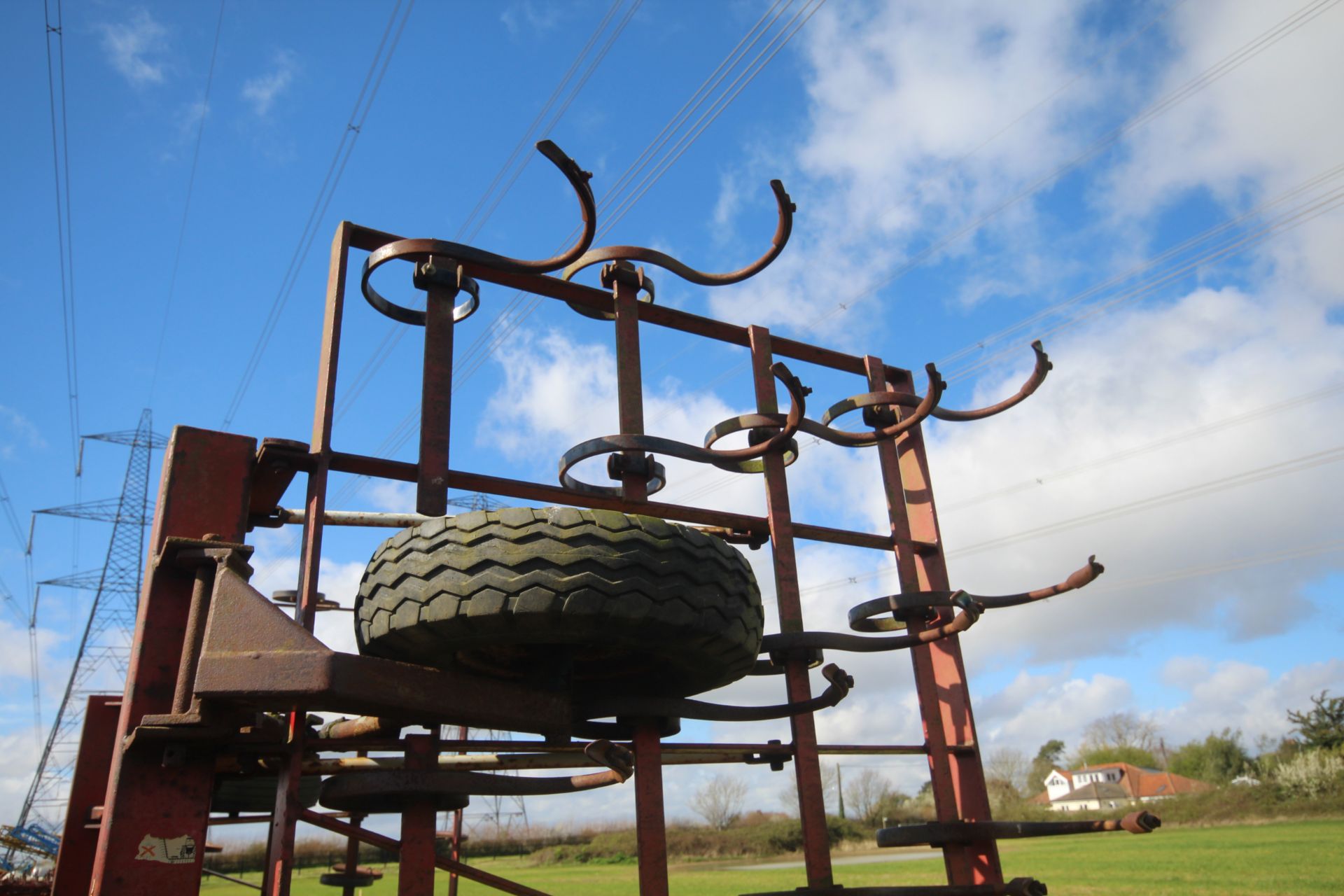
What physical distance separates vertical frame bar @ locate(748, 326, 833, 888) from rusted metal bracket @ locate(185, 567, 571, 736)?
1.64m

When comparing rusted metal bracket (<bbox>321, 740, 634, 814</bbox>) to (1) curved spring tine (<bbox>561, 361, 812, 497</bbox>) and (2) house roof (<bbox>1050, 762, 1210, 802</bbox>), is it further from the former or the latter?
(2) house roof (<bbox>1050, 762, 1210, 802</bbox>)

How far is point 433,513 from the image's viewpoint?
320cm

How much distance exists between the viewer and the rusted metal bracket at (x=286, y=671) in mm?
2086

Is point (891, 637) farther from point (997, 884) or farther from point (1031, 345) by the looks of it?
point (1031, 345)

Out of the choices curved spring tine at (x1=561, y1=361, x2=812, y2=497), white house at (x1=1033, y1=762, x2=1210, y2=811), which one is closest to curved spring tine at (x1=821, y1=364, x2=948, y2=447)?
curved spring tine at (x1=561, y1=361, x2=812, y2=497)

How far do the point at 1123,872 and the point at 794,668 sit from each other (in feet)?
108

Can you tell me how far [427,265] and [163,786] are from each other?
6.95 ft

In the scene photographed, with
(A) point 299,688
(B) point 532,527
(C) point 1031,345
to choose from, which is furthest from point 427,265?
(C) point 1031,345

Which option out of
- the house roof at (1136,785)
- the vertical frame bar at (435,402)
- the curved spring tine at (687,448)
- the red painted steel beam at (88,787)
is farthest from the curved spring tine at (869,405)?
the house roof at (1136,785)

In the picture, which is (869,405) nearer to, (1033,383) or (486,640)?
(1033,383)

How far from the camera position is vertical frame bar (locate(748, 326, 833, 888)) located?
3.42 metres

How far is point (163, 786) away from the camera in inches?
96.1

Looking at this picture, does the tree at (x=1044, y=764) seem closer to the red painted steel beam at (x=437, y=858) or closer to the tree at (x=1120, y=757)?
the tree at (x=1120, y=757)

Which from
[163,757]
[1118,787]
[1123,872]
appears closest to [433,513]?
[163,757]
